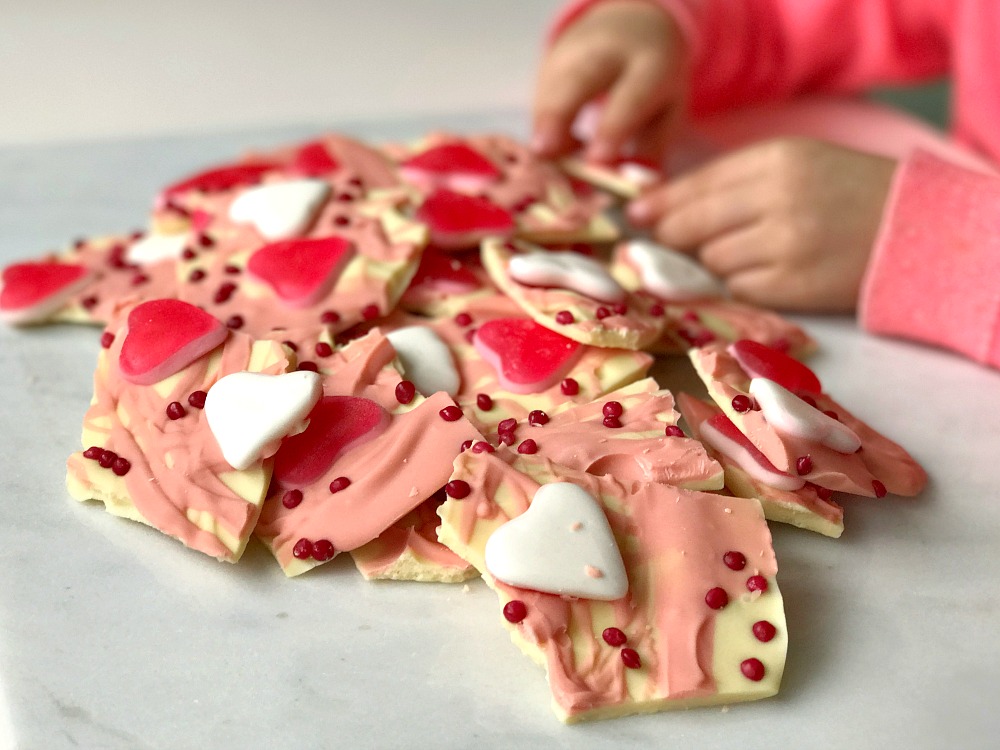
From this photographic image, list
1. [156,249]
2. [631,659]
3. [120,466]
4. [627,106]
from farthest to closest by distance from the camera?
[627,106]
[156,249]
[120,466]
[631,659]

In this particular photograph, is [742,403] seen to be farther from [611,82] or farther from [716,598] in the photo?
[611,82]

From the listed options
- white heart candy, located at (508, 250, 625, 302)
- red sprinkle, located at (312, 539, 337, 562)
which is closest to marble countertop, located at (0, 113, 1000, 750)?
red sprinkle, located at (312, 539, 337, 562)

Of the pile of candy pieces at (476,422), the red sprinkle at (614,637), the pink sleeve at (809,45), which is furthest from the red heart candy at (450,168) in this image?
the red sprinkle at (614,637)

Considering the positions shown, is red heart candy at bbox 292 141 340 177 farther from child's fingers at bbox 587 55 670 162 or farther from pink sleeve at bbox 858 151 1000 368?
pink sleeve at bbox 858 151 1000 368

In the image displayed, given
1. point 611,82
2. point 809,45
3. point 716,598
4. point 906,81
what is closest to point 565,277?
point 716,598

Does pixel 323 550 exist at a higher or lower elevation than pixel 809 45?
lower

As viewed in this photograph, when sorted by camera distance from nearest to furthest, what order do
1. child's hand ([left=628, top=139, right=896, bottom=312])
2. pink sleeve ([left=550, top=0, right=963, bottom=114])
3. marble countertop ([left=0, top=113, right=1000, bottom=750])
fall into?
marble countertop ([left=0, top=113, right=1000, bottom=750]) < child's hand ([left=628, top=139, right=896, bottom=312]) < pink sleeve ([left=550, top=0, right=963, bottom=114])

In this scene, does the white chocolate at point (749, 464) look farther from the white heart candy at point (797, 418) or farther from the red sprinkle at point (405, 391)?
the red sprinkle at point (405, 391)
